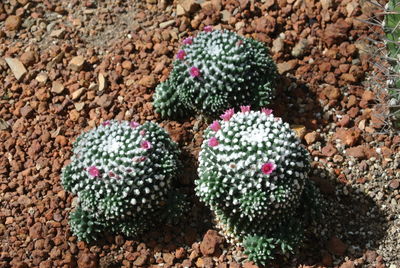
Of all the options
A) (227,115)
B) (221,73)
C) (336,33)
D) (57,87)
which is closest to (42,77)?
(57,87)

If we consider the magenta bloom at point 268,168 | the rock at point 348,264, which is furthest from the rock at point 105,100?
the rock at point 348,264

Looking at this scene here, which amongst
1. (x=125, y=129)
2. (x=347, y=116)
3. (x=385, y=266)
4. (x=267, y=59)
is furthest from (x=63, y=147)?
(x=385, y=266)

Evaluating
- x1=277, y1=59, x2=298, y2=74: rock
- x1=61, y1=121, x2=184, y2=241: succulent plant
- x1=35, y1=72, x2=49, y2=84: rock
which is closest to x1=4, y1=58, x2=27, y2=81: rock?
x1=35, y1=72, x2=49, y2=84: rock

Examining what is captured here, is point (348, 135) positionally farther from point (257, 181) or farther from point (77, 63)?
point (77, 63)

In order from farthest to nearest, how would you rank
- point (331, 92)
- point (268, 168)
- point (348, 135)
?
point (331, 92)
point (348, 135)
point (268, 168)

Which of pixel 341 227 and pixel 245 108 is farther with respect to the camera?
pixel 341 227

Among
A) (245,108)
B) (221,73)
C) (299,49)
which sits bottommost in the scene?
(299,49)
